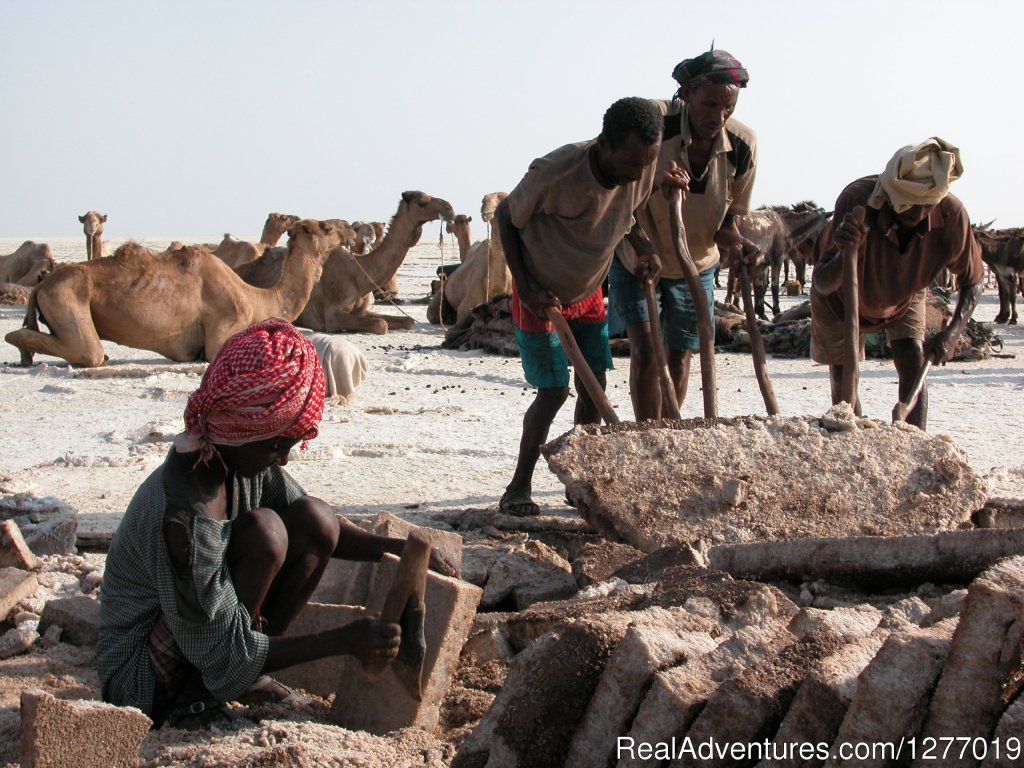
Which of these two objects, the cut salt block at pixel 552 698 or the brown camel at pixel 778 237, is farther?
the brown camel at pixel 778 237

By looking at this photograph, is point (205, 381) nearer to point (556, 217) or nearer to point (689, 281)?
point (556, 217)

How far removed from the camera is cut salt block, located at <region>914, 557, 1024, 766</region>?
87.2 inches

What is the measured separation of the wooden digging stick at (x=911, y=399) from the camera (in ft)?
18.6

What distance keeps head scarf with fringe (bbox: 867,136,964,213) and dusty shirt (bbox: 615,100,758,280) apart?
734 millimetres

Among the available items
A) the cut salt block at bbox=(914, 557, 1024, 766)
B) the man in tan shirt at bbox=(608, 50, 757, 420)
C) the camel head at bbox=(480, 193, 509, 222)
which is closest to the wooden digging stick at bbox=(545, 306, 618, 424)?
the man in tan shirt at bbox=(608, 50, 757, 420)

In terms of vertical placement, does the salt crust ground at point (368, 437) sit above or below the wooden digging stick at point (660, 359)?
below

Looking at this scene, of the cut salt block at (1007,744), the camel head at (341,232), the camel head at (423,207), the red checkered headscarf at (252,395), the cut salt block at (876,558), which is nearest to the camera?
the cut salt block at (1007,744)

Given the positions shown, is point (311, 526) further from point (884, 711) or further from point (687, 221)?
point (687, 221)

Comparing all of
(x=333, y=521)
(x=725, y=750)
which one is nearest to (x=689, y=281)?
(x=333, y=521)

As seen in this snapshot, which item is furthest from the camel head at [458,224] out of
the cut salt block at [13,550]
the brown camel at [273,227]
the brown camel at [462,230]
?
the cut salt block at [13,550]

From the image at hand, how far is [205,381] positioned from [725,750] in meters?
1.60

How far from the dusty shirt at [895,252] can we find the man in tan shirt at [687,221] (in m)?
0.56

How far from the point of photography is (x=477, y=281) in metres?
15.9

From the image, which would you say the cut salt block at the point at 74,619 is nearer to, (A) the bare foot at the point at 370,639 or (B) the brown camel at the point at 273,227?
(A) the bare foot at the point at 370,639
